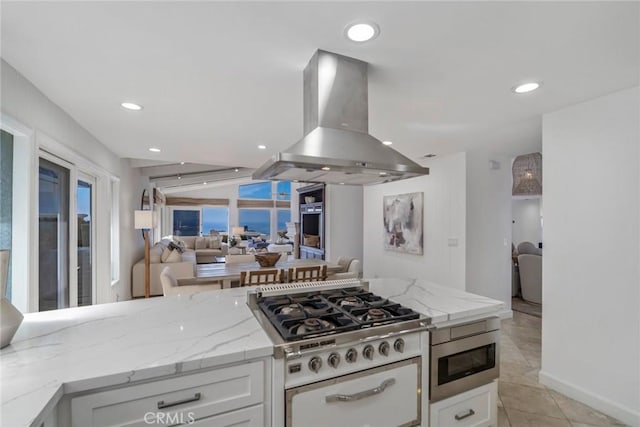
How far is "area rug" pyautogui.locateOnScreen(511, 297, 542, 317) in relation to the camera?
431cm

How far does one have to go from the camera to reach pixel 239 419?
1.17m

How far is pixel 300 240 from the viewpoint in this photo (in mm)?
7875

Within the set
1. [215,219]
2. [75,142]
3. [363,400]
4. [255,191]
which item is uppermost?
[255,191]

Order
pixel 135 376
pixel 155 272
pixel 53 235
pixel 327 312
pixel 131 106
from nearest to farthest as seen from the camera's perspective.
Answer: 1. pixel 135 376
2. pixel 327 312
3. pixel 131 106
4. pixel 53 235
5. pixel 155 272

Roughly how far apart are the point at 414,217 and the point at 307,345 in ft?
12.3

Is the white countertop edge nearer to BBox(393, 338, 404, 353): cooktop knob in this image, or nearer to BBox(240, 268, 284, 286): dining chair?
BBox(393, 338, 404, 353): cooktop knob

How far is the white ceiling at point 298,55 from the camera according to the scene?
126 cm

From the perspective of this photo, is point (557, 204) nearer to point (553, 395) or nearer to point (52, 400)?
point (553, 395)

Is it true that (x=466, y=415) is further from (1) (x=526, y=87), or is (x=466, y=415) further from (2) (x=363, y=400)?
(1) (x=526, y=87)

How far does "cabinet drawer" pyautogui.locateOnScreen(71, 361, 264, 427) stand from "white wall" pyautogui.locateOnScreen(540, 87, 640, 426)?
8.26ft

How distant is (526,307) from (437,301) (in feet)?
12.6

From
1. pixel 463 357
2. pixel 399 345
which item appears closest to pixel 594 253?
pixel 463 357

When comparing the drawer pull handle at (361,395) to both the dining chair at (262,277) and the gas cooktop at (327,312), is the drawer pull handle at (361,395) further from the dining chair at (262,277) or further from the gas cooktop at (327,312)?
the dining chair at (262,277)
